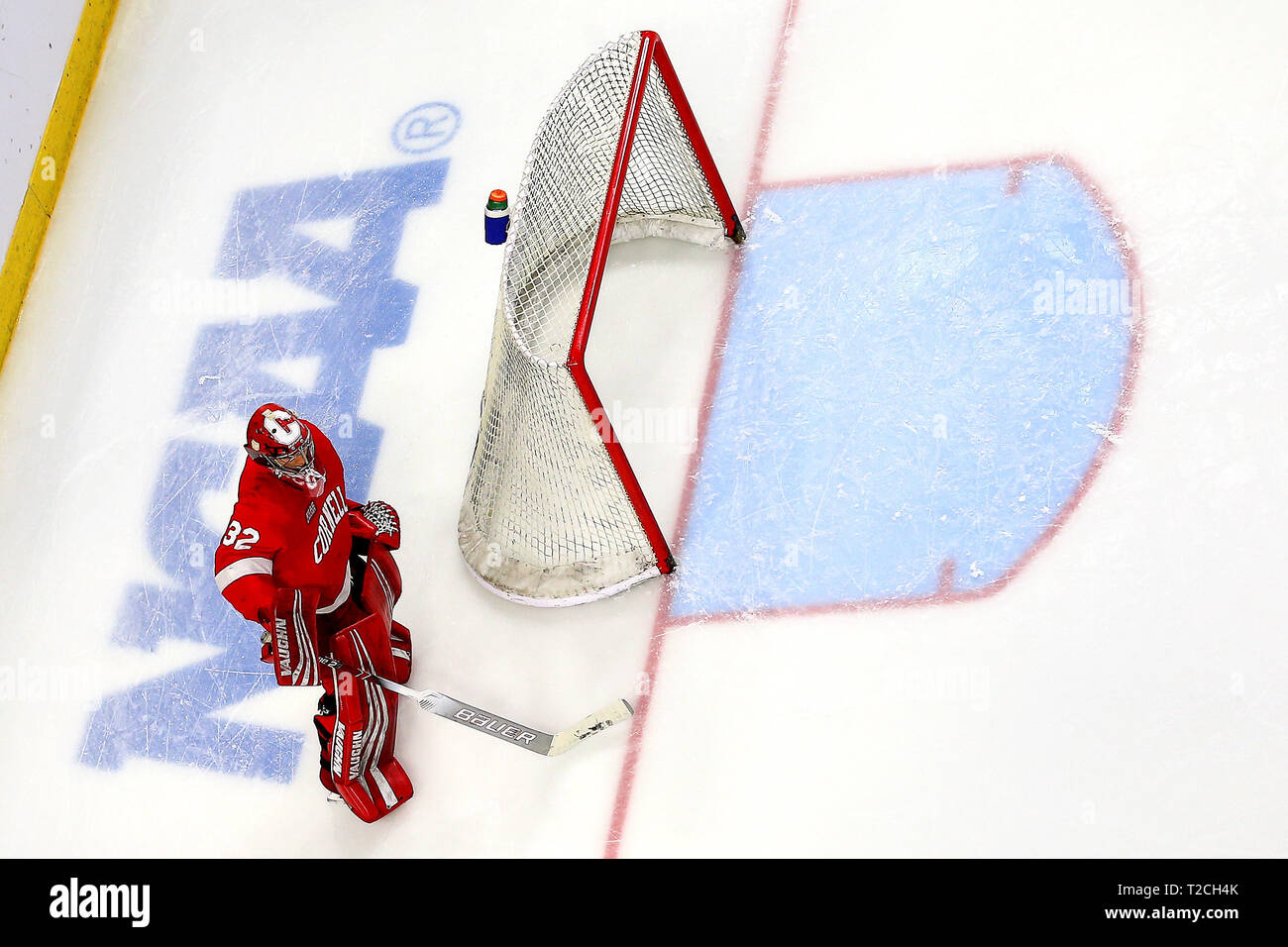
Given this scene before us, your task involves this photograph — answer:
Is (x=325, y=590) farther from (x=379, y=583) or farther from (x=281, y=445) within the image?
(x=281, y=445)

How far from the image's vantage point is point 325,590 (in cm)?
287

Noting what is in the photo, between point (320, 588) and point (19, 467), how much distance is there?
1.50 meters

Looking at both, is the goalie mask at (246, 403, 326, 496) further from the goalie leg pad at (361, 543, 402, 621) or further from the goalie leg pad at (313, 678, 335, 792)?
the goalie leg pad at (313, 678, 335, 792)

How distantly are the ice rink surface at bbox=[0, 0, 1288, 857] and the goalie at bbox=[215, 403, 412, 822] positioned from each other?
0.16 metres

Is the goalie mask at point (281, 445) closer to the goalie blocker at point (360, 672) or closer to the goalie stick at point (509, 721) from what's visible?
the goalie blocker at point (360, 672)

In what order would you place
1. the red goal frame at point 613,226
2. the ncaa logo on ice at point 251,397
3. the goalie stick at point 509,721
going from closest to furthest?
the red goal frame at point 613,226 < the goalie stick at point 509,721 < the ncaa logo on ice at point 251,397

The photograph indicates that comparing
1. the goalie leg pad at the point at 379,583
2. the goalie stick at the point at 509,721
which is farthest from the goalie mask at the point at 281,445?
the goalie stick at the point at 509,721

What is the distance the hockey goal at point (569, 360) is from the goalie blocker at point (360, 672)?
27cm

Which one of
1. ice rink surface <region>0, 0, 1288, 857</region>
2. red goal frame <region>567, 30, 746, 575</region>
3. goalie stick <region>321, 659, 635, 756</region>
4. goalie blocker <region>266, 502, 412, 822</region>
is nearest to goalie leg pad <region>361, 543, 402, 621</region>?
goalie blocker <region>266, 502, 412, 822</region>

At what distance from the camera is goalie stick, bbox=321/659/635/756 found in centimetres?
293

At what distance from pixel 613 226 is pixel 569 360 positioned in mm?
428

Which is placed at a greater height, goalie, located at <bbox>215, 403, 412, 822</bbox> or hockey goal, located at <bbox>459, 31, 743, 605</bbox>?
hockey goal, located at <bbox>459, 31, 743, 605</bbox>

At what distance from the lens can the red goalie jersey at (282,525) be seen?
104 inches
